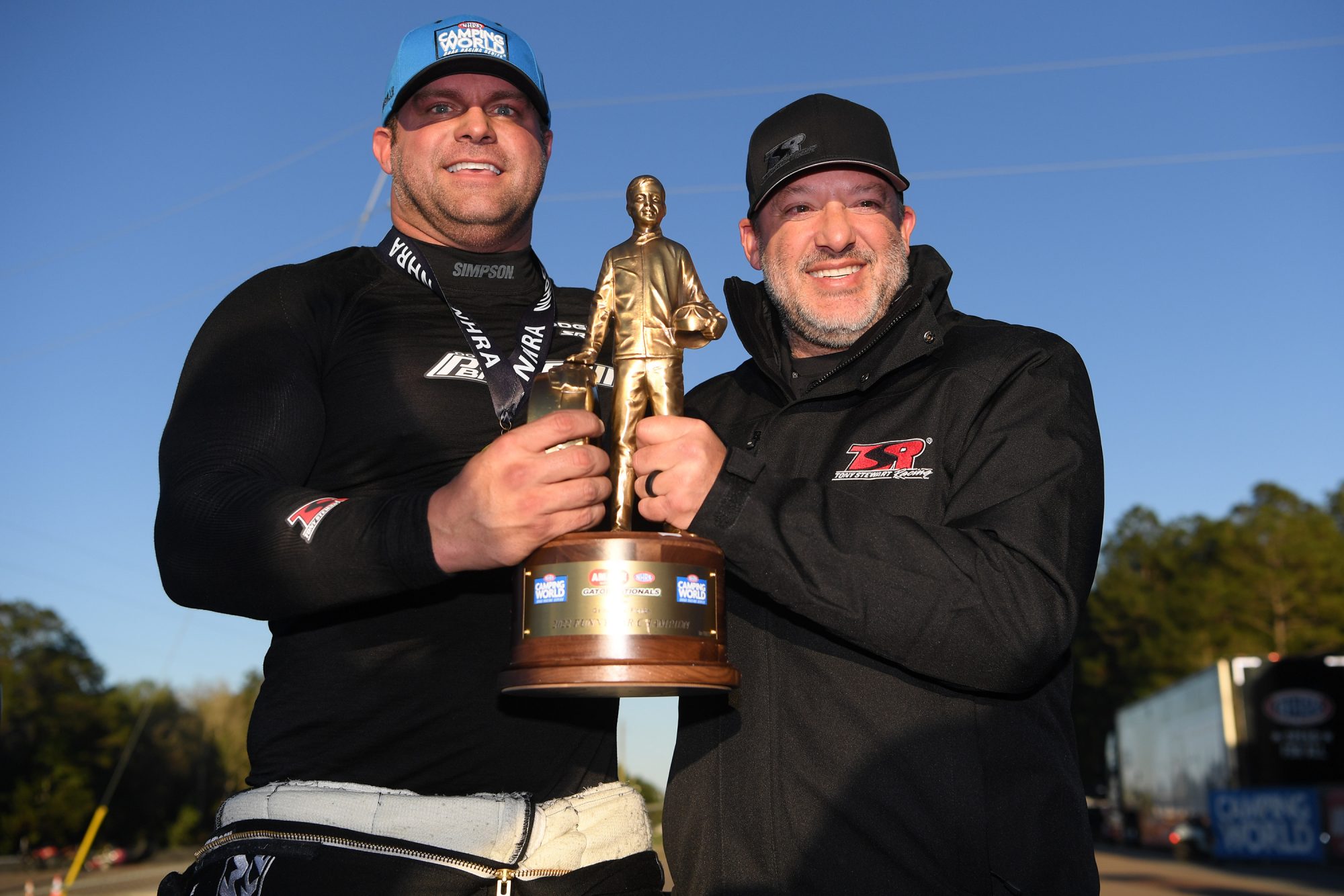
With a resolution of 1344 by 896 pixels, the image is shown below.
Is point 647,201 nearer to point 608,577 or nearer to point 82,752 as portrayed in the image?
point 608,577

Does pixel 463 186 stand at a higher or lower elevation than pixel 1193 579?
lower

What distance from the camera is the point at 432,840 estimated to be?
11.2 feet

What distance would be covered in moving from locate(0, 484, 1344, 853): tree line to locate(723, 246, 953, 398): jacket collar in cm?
5327

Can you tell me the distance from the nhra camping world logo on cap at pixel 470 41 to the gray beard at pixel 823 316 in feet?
3.71

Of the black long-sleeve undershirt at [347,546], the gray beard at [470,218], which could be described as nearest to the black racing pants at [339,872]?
the black long-sleeve undershirt at [347,546]

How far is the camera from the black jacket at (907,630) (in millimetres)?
3354

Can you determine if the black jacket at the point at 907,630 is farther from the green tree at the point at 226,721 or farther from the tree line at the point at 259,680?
the green tree at the point at 226,721

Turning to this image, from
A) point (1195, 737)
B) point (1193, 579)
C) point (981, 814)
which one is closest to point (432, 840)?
point (981, 814)

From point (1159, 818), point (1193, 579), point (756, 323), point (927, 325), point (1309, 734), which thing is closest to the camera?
point (927, 325)

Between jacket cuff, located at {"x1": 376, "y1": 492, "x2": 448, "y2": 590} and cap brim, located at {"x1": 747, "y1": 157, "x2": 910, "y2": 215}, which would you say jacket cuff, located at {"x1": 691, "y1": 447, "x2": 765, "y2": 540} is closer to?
A: jacket cuff, located at {"x1": 376, "y1": 492, "x2": 448, "y2": 590}

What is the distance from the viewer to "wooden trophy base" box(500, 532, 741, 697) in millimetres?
3295

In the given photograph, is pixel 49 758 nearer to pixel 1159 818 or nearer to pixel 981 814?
pixel 1159 818

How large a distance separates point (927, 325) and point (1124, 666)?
82.3 metres

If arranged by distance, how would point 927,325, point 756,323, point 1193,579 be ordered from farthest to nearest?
point 1193,579 < point 756,323 < point 927,325
